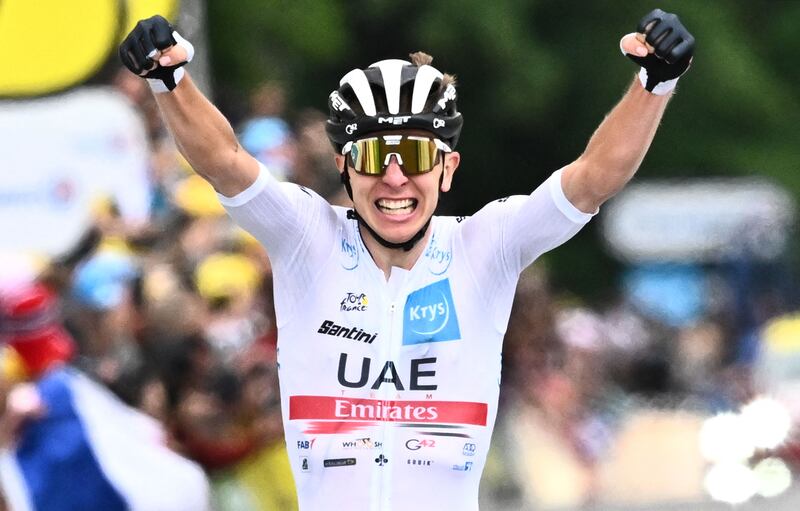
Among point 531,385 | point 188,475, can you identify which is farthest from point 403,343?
point 531,385

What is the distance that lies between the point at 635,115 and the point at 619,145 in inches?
3.7

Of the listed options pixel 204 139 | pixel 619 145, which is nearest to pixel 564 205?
pixel 619 145

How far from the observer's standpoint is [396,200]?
15.9 ft

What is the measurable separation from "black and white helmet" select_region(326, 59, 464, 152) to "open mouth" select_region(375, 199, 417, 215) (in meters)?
0.20

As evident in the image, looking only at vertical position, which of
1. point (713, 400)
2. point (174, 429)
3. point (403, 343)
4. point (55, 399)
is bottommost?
point (713, 400)

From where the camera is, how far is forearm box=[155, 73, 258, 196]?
15.3 feet

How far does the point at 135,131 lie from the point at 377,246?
5590 mm

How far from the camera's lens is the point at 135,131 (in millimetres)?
10273

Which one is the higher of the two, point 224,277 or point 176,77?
point 176,77

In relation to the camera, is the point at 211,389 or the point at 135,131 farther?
the point at 135,131

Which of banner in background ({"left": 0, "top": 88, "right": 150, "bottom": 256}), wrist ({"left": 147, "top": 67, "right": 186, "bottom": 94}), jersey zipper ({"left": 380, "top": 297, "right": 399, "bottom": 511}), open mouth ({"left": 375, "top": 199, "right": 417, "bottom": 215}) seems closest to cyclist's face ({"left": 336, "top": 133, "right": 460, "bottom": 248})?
open mouth ({"left": 375, "top": 199, "right": 417, "bottom": 215})

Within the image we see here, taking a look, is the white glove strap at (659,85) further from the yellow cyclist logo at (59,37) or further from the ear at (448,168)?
the yellow cyclist logo at (59,37)

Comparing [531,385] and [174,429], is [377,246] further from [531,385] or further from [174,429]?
[531,385]

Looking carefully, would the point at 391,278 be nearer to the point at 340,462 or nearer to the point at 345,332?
the point at 345,332
